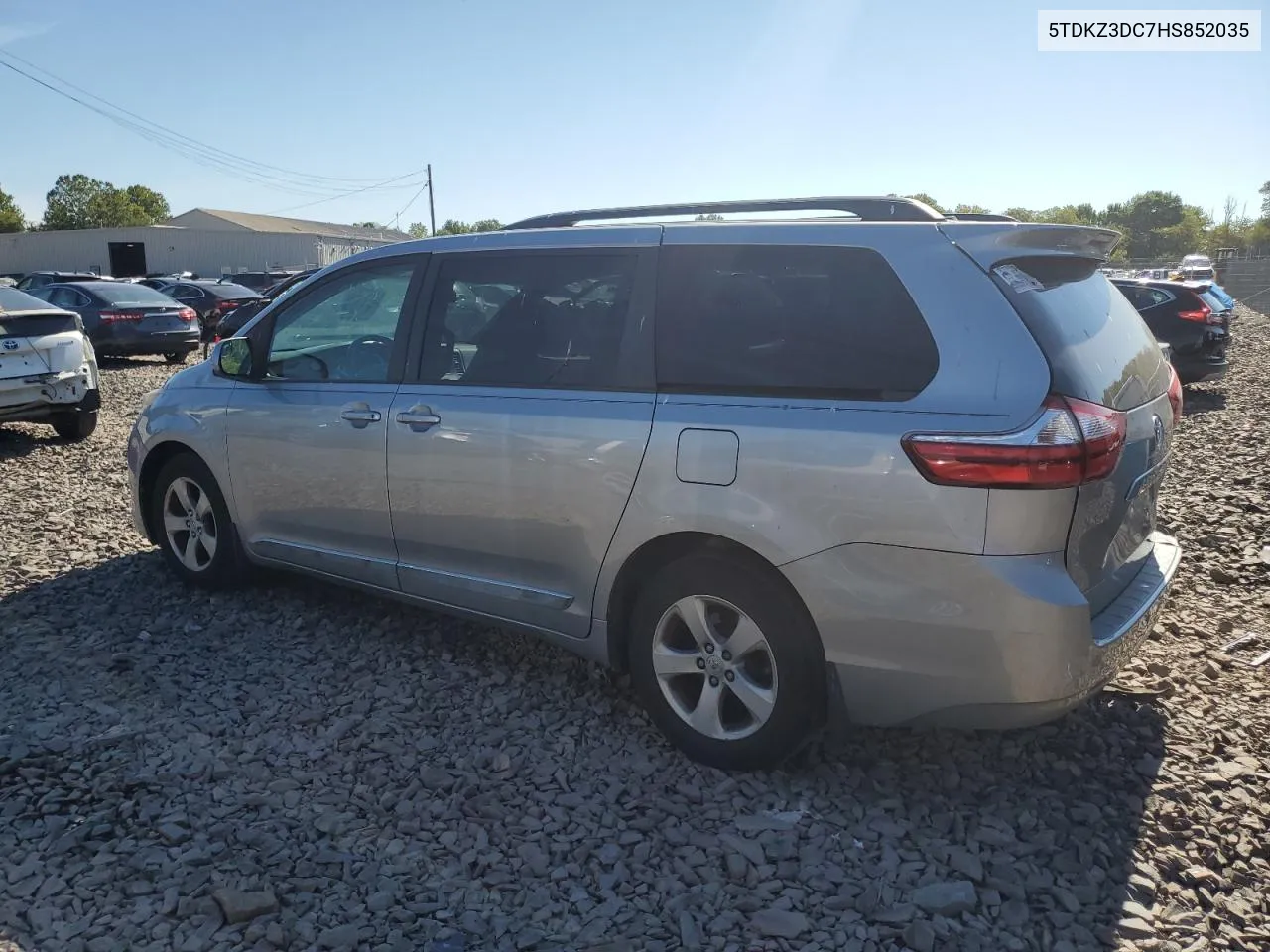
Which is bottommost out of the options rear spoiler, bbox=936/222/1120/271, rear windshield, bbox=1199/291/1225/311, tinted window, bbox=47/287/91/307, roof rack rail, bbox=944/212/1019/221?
rear windshield, bbox=1199/291/1225/311

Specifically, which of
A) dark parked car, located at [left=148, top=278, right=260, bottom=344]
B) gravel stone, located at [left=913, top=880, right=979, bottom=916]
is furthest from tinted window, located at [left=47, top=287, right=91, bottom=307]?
gravel stone, located at [left=913, top=880, right=979, bottom=916]

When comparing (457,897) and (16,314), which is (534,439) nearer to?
(457,897)

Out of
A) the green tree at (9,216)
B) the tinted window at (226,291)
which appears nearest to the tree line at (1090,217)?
the green tree at (9,216)

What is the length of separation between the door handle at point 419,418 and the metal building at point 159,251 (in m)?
58.9

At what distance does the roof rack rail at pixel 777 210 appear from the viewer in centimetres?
353

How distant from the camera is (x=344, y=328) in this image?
4.82 meters

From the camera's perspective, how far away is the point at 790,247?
343cm

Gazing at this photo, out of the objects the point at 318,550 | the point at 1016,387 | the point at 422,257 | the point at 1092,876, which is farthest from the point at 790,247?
the point at 318,550

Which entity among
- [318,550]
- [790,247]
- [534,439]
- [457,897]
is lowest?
[457,897]

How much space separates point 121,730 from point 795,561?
2.63 meters

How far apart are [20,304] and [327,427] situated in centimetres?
701

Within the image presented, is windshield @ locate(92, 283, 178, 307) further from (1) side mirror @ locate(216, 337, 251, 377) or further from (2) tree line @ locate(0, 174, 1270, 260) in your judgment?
(2) tree line @ locate(0, 174, 1270, 260)

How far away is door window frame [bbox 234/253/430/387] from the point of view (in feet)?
14.5

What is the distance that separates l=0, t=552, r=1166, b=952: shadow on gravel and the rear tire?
491 centimetres
